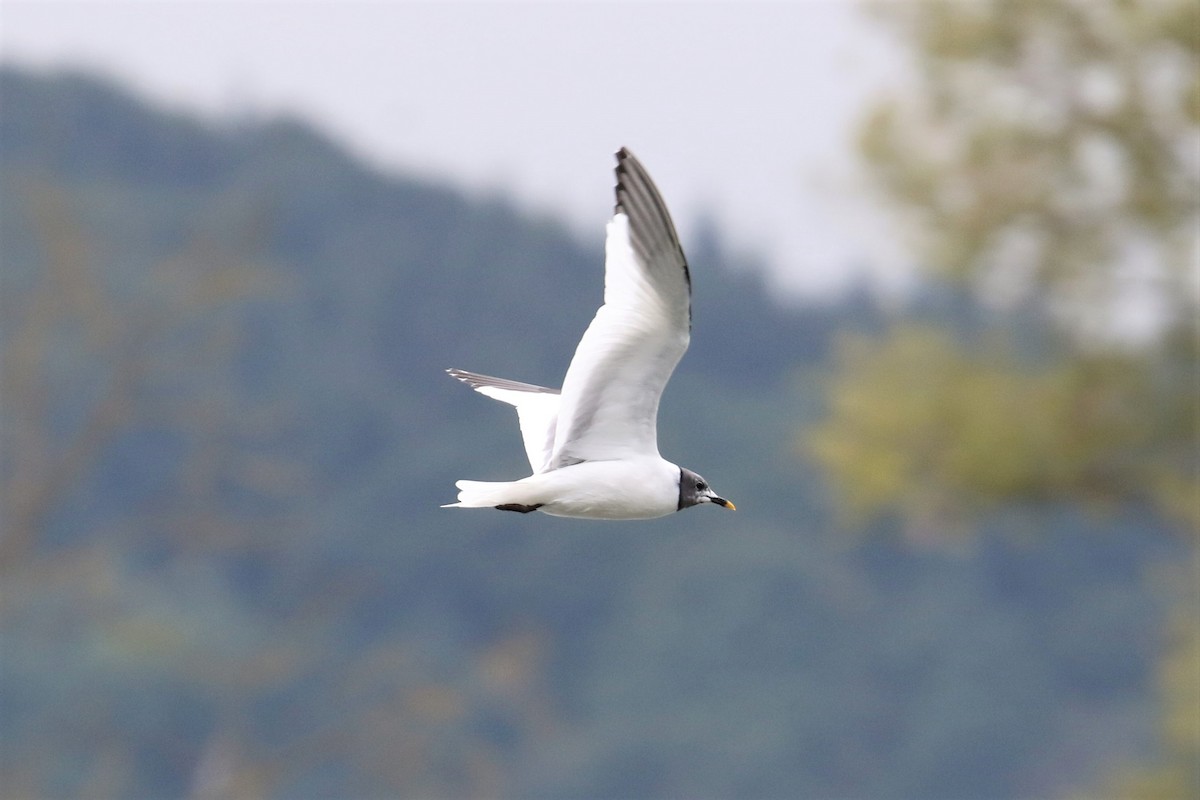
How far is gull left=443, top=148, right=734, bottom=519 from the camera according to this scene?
4.52m

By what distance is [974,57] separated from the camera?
12984mm

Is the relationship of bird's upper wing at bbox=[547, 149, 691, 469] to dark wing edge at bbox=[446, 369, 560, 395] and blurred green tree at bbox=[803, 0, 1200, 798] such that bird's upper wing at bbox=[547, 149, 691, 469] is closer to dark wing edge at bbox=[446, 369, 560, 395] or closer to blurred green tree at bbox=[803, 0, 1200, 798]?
dark wing edge at bbox=[446, 369, 560, 395]

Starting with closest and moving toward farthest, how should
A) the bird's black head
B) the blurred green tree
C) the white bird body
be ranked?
the white bird body → the bird's black head → the blurred green tree

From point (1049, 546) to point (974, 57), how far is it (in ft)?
104

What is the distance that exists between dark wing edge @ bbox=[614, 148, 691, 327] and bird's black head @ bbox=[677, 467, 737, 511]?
0.48 m

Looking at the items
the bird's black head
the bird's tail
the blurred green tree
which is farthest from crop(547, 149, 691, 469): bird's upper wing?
the blurred green tree

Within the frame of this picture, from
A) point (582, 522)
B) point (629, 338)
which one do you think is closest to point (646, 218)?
point (629, 338)

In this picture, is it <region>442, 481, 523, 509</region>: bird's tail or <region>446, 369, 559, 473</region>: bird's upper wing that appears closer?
<region>442, 481, 523, 509</region>: bird's tail

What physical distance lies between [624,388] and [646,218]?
0.43m

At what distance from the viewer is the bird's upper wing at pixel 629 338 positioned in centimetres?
450

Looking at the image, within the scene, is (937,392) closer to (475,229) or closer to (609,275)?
(609,275)

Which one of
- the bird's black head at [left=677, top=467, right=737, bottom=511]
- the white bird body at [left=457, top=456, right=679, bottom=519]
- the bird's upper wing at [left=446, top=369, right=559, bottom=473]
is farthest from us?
the bird's upper wing at [left=446, top=369, right=559, bottom=473]

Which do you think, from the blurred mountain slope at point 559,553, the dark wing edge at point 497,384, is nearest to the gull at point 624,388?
the dark wing edge at point 497,384

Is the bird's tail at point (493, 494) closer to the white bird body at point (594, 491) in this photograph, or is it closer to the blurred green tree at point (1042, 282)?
the white bird body at point (594, 491)
